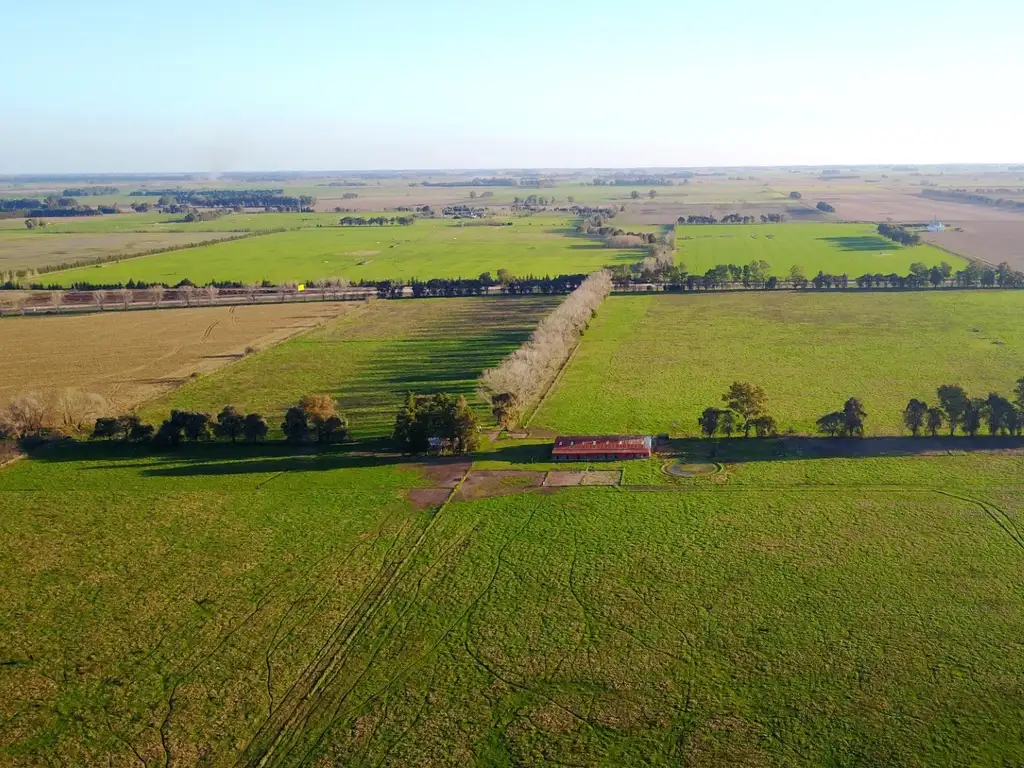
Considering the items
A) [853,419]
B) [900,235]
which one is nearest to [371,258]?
[900,235]

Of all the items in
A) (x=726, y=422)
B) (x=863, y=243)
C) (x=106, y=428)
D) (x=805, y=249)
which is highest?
(x=726, y=422)

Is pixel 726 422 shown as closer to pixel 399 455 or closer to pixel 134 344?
pixel 399 455

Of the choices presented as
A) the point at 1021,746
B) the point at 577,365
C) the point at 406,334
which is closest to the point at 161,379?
the point at 406,334

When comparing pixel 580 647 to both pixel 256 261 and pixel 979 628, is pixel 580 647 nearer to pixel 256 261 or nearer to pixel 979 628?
pixel 979 628

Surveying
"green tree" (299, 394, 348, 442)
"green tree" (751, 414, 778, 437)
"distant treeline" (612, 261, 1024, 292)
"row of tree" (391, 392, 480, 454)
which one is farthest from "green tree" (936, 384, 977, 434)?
"distant treeline" (612, 261, 1024, 292)

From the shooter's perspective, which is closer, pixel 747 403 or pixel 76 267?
pixel 747 403
